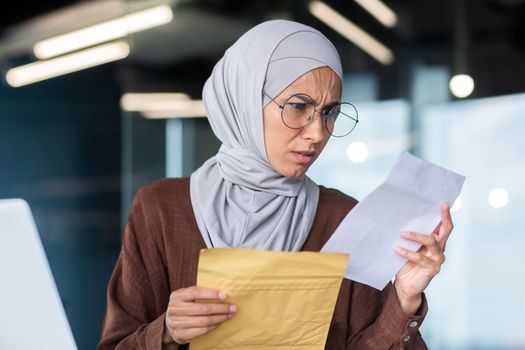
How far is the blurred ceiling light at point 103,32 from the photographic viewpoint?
4660mm

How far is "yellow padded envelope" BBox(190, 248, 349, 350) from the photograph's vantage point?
4.11 feet

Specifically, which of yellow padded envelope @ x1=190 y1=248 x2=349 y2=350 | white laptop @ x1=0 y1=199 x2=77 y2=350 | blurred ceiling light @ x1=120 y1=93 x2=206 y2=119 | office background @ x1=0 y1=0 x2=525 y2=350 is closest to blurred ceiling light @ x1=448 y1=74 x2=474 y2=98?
office background @ x1=0 y1=0 x2=525 y2=350

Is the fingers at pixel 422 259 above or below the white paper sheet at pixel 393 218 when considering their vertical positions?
below

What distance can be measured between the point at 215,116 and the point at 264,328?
1.42 ft

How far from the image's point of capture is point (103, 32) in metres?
4.77

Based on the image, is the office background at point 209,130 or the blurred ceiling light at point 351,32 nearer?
the office background at point 209,130

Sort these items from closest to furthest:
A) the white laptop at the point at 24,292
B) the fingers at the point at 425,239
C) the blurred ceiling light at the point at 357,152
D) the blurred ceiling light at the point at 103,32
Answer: the white laptop at the point at 24,292
the fingers at the point at 425,239
the blurred ceiling light at the point at 357,152
the blurred ceiling light at the point at 103,32

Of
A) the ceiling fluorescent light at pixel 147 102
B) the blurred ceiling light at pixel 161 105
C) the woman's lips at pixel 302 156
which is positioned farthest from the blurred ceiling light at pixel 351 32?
the woman's lips at pixel 302 156

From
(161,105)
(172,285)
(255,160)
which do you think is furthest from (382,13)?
(172,285)

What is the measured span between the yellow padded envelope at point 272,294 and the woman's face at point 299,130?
0.73ft

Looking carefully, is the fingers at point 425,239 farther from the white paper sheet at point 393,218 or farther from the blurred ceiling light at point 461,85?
the blurred ceiling light at point 461,85

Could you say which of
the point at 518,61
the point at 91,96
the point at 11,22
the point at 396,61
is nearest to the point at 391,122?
the point at 396,61

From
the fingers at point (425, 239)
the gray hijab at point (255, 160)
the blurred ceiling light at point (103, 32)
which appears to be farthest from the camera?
the blurred ceiling light at point (103, 32)

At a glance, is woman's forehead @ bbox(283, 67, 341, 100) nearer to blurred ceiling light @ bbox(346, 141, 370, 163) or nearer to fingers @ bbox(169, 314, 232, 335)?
fingers @ bbox(169, 314, 232, 335)
